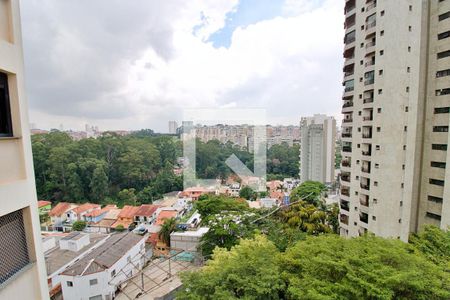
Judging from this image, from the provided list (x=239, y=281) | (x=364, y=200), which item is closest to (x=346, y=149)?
(x=364, y=200)

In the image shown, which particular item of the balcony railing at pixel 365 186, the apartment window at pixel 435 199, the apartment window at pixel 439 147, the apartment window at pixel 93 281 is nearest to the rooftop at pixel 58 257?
the apartment window at pixel 93 281

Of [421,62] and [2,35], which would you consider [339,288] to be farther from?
[421,62]

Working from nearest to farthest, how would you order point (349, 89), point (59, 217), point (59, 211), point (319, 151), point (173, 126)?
point (349, 89) < point (59, 217) < point (59, 211) < point (173, 126) < point (319, 151)

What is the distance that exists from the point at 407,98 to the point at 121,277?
1008cm

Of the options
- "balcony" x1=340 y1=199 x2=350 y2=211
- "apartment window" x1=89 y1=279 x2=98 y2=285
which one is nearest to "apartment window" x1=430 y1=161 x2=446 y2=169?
"balcony" x1=340 y1=199 x2=350 y2=211

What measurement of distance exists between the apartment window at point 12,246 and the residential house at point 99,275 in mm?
6331

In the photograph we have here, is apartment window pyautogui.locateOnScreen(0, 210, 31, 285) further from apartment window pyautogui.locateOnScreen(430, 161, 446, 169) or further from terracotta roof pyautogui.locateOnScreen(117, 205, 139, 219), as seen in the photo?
terracotta roof pyautogui.locateOnScreen(117, 205, 139, 219)

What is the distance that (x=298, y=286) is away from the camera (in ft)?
9.85

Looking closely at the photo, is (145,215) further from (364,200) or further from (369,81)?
(369,81)

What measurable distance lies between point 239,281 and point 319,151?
64.7 feet

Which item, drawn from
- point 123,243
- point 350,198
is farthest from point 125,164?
point 350,198

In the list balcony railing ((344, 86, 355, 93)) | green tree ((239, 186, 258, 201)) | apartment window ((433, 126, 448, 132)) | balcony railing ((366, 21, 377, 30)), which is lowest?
green tree ((239, 186, 258, 201))

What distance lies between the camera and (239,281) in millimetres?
3162

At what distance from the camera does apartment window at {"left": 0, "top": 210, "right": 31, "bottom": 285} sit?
1.21 meters
